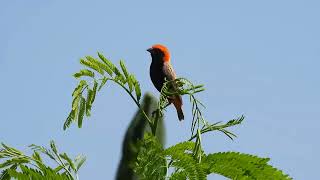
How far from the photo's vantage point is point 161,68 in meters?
8.31

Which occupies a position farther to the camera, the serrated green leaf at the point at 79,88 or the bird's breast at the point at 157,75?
the bird's breast at the point at 157,75

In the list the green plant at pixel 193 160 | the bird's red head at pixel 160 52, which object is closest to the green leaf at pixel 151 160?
the green plant at pixel 193 160

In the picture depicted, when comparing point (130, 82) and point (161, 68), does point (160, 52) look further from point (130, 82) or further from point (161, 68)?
point (130, 82)

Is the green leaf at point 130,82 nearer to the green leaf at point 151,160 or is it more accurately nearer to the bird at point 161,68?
the green leaf at point 151,160

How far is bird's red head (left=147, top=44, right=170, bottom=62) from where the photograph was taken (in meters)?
8.31

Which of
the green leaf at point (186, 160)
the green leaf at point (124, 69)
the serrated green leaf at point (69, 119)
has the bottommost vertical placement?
the green leaf at point (186, 160)

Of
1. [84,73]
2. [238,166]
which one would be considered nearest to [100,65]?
[84,73]

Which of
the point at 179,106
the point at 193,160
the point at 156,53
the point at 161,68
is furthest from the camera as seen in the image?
the point at 156,53

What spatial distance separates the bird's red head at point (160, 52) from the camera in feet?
27.3

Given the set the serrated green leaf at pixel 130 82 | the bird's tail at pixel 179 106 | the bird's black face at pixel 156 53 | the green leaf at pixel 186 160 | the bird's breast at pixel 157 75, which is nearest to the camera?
the green leaf at pixel 186 160

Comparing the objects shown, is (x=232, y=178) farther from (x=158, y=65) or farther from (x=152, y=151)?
(x=158, y=65)

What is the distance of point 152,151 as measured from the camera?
5.31 m

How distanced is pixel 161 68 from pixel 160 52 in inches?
8.5

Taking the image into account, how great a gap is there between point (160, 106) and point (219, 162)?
0.78 metres
